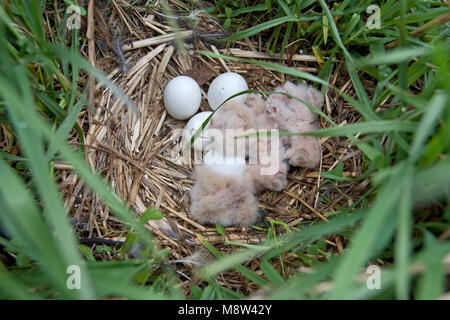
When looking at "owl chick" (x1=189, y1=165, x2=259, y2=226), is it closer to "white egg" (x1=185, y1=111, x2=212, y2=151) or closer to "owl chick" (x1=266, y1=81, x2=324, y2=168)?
Answer: "white egg" (x1=185, y1=111, x2=212, y2=151)

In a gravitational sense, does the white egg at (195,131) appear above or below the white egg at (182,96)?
below

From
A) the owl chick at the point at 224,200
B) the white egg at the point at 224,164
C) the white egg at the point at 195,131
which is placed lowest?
the owl chick at the point at 224,200

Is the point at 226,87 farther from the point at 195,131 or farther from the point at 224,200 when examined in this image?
the point at 224,200

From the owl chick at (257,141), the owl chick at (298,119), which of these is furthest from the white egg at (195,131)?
the owl chick at (298,119)

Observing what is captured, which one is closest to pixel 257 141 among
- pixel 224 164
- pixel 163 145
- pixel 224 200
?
pixel 224 164

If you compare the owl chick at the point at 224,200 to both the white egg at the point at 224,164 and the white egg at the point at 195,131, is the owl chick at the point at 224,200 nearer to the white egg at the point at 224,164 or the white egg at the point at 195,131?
the white egg at the point at 224,164
